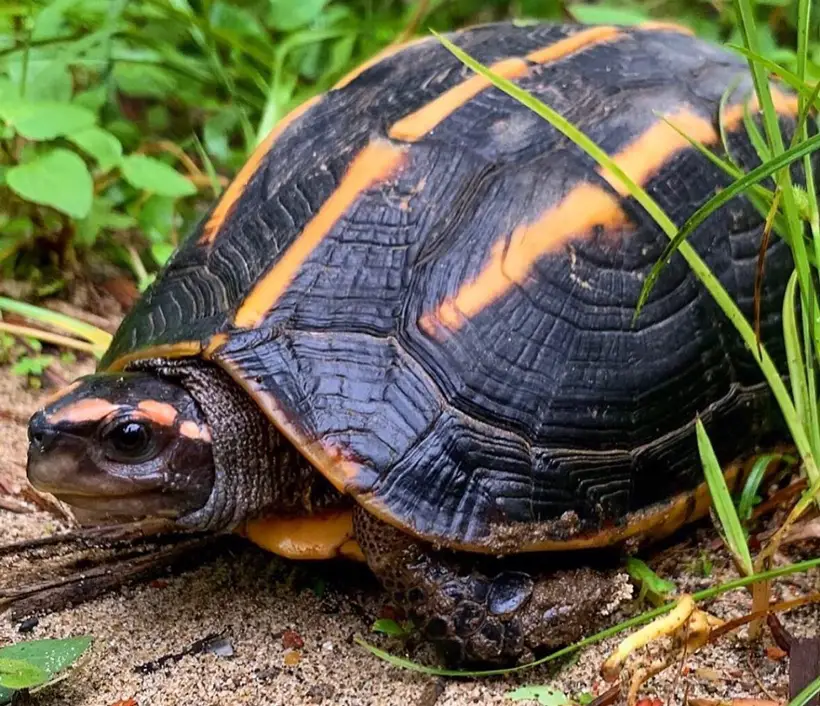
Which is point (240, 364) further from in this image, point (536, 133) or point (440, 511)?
point (536, 133)

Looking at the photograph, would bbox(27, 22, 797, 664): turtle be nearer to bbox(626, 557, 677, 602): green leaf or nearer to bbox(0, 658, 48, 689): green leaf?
bbox(626, 557, 677, 602): green leaf

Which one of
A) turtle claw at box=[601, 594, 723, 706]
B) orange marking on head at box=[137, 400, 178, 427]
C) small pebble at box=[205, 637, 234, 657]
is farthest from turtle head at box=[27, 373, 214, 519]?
turtle claw at box=[601, 594, 723, 706]

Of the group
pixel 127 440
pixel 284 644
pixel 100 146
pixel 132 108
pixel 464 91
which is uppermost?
pixel 464 91

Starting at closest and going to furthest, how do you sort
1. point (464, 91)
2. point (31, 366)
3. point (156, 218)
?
1. point (464, 91)
2. point (31, 366)
3. point (156, 218)

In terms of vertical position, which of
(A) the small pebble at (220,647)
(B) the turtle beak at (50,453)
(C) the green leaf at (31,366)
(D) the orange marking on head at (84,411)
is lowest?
(A) the small pebble at (220,647)

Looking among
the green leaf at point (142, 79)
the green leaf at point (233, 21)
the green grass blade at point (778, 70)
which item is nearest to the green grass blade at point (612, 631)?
the green grass blade at point (778, 70)

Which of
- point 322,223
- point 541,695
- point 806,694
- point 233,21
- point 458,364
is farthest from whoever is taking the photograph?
point 233,21

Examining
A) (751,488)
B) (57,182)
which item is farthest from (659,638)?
(57,182)

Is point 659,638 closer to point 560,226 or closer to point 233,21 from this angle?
point 560,226

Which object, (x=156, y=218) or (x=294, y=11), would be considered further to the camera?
(x=294, y=11)

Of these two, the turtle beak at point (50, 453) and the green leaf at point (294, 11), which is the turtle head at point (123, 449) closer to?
the turtle beak at point (50, 453)
